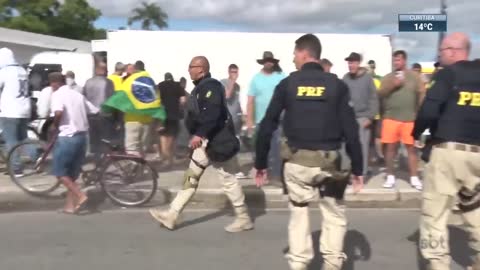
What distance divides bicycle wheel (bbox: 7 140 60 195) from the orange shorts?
15.0 ft

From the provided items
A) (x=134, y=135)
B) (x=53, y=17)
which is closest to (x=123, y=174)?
(x=134, y=135)

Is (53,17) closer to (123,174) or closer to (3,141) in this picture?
(3,141)

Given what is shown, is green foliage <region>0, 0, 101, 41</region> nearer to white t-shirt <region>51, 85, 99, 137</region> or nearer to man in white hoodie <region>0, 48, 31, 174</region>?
man in white hoodie <region>0, 48, 31, 174</region>

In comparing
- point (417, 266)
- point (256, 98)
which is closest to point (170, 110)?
point (256, 98)

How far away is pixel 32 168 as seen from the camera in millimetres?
9719

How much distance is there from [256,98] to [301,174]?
505 centimetres

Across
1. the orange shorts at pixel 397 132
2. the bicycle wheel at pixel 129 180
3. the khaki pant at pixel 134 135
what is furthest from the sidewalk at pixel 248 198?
the khaki pant at pixel 134 135

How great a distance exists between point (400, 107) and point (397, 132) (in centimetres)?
36

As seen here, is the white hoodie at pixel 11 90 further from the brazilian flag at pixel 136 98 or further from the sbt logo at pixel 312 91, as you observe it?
the sbt logo at pixel 312 91

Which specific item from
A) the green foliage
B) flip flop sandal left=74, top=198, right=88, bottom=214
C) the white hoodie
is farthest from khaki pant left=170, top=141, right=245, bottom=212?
the green foliage

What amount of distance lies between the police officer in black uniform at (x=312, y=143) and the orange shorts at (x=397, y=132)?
4.28 m

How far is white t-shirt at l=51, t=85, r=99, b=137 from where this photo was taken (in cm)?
843

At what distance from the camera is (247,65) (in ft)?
57.6

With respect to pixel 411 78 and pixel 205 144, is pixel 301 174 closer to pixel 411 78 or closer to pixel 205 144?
pixel 205 144
